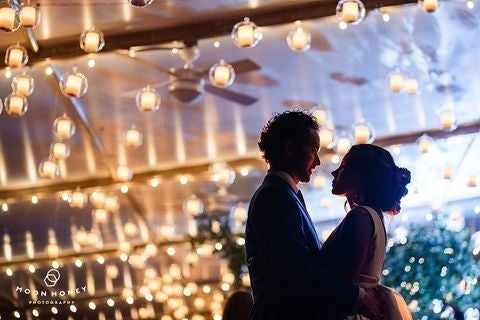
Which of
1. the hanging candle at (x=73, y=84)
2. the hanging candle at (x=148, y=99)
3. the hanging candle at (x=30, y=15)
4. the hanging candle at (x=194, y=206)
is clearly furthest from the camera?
the hanging candle at (x=194, y=206)

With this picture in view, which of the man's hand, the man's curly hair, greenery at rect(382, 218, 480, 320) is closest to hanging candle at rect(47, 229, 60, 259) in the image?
greenery at rect(382, 218, 480, 320)

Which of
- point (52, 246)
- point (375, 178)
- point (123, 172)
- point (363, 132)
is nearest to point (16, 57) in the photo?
point (123, 172)

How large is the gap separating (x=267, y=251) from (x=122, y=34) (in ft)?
16.6

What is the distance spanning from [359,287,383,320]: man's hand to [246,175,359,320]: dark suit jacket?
0.05 m

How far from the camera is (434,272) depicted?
241 inches

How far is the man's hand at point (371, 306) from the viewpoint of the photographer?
2.35 m

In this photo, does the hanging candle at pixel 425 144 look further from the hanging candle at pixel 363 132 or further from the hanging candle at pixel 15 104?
the hanging candle at pixel 15 104

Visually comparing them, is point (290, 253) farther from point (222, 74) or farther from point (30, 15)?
point (222, 74)

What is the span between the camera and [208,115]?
27.9ft

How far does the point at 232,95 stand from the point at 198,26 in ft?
3.91

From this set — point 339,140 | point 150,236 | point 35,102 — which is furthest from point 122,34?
point 150,236

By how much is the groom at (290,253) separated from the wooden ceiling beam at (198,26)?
4356 mm

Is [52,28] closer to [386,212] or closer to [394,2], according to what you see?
[394,2]

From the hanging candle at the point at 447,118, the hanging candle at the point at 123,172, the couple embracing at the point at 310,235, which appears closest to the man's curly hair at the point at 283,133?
the couple embracing at the point at 310,235
